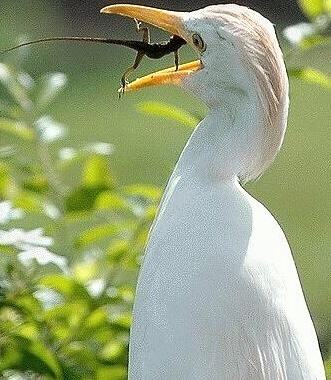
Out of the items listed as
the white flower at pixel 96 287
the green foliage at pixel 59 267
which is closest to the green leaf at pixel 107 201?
the green foliage at pixel 59 267

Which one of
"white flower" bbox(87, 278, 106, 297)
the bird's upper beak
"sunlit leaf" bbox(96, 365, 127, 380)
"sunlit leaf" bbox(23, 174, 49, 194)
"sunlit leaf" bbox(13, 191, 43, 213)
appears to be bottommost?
"sunlit leaf" bbox(96, 365, 127, 380)

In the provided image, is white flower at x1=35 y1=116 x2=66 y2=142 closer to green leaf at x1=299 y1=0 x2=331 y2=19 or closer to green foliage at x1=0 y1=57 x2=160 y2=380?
green foliage at x1=0 y1=57 x2=160 y2=380

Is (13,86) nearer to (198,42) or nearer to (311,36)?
(311,36)

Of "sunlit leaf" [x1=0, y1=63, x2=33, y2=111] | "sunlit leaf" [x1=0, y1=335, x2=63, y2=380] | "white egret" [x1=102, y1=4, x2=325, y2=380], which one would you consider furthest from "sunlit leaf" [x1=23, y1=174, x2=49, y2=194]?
"white egret" [x1=102, y1=4, x2=325, y2=380]

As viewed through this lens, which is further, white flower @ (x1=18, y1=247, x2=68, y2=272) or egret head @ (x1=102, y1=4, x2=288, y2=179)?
white flower @ (x1=18, y1=247, x2=68, y2=272)

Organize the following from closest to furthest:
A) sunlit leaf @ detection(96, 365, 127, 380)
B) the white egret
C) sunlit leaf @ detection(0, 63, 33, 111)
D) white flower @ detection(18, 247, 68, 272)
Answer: the white egret < white flower @ detection(18, 247, 68, 272) < sunlit leaf @ detection(96, 365, 127, 380) < sunlit leaf @ detection(0, 63, 33, 111)

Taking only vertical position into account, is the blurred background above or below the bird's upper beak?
below

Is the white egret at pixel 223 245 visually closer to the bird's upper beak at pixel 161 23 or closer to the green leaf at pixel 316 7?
the bird's upper beak at pixel 161 23

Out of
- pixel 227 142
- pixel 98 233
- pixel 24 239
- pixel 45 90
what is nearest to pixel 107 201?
pixel 98 233

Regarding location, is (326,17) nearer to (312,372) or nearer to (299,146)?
(312,372)

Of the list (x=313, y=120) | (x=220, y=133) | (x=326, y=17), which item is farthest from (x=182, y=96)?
(x=220, y=133)
